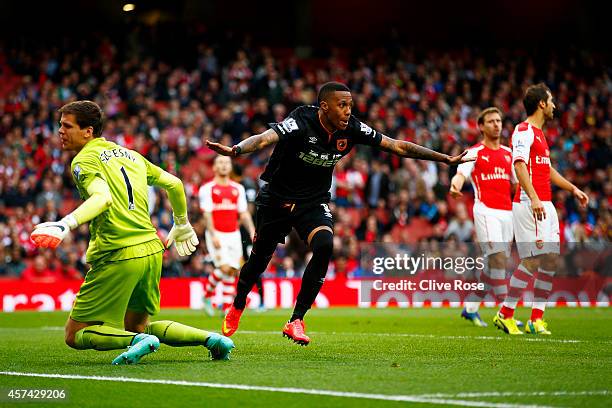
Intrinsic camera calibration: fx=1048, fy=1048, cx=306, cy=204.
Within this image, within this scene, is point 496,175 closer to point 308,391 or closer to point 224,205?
point 224,205

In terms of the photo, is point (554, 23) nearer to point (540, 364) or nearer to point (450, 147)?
point (450, 147)

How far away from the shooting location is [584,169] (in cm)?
2777

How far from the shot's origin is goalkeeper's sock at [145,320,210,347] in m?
8.25

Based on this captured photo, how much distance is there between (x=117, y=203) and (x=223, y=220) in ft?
32.4

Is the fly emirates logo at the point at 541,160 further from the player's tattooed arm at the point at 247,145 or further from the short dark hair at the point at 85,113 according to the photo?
the short dark hair at the point at 85,113

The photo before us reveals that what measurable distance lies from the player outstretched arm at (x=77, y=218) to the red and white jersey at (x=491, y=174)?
23.2ft

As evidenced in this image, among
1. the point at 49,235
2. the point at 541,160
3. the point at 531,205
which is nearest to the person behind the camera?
the point at 49,235

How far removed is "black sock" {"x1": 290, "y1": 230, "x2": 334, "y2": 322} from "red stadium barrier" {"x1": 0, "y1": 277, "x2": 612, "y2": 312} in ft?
36.4

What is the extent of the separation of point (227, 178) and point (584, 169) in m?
13.2

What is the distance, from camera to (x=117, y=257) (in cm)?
802

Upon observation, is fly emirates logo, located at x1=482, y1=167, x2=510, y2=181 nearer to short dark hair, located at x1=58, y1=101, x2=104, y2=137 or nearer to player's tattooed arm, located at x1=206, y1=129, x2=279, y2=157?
player's tattooed arm, located at x1=206, y1=129, x2=279, y2=157

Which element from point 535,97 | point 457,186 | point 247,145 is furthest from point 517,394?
point 457,186

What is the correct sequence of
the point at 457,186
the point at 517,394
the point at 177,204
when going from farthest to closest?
the point at 457,186 < the point at 177,204 < the point at 517,394

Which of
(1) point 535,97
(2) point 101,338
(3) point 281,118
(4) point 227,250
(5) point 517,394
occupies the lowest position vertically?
(5) point 517,394
